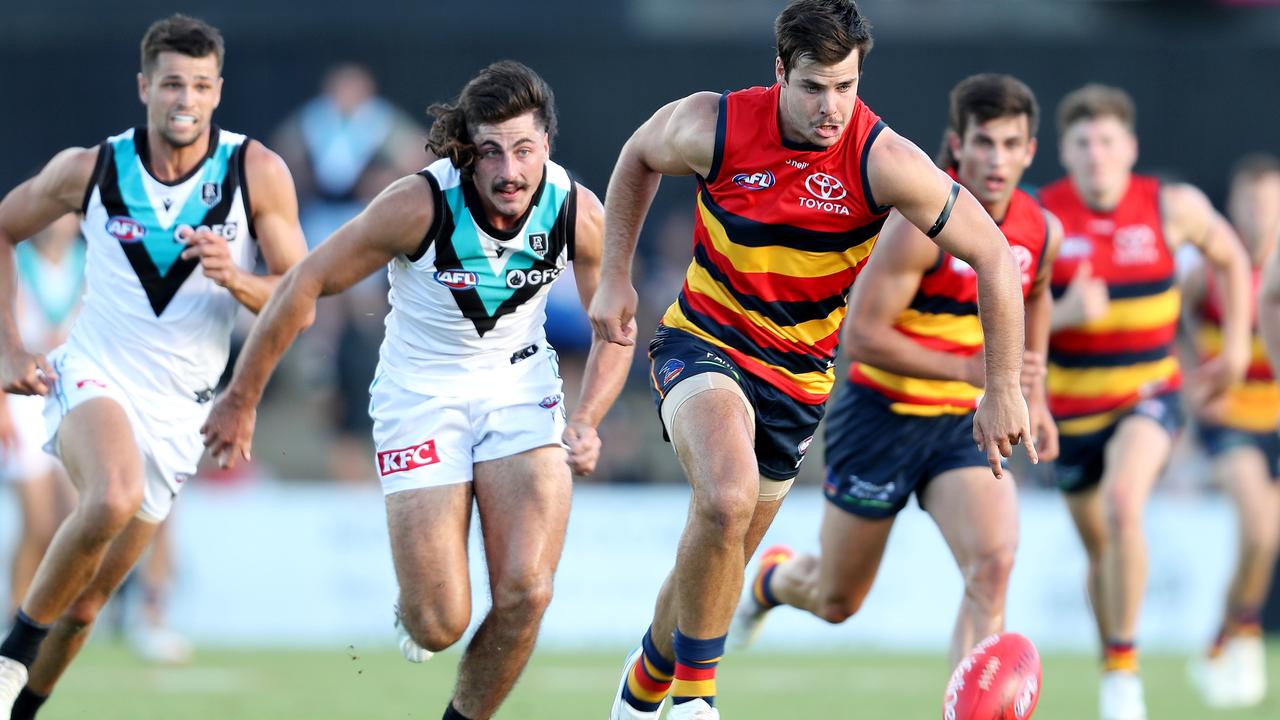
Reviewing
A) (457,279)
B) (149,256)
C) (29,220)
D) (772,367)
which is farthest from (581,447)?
(29,220)

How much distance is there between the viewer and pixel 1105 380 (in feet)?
31.4

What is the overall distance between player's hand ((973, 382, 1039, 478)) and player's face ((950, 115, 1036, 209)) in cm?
164

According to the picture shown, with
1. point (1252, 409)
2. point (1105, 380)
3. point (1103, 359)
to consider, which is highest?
point (1103, 359)

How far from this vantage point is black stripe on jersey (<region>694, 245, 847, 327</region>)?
689 centimetres

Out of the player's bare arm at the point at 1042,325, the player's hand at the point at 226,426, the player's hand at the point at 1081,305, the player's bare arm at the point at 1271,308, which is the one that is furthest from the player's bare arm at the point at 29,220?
the player's bare arm at the point at 1271,308

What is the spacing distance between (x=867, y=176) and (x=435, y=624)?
2.51 meters

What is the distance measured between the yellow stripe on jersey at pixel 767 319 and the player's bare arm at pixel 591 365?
312 mm

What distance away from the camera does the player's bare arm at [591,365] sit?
22.5 feet

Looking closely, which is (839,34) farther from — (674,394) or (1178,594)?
(1178,594)

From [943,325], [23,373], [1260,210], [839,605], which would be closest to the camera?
[23,373]

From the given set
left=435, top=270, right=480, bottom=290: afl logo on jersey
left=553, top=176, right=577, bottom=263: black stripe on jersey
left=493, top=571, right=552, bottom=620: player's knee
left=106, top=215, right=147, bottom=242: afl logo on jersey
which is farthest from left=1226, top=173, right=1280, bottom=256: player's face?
left=106, top=215, right=147, bottom=242: afl logo on jersey

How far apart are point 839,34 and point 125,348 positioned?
137 inches

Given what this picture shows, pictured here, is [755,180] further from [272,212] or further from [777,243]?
[272,212]

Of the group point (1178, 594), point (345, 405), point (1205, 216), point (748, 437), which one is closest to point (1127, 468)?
Result: point (1205, 216)
